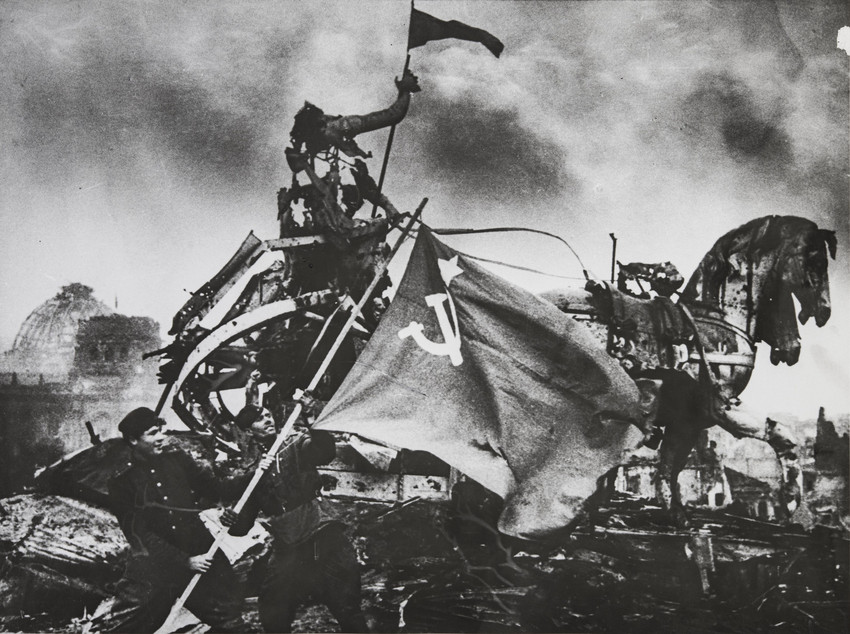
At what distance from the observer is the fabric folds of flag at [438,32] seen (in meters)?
4.54

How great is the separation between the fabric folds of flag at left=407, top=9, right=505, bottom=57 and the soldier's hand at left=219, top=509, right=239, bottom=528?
2746 mm

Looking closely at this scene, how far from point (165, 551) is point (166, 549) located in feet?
0.03

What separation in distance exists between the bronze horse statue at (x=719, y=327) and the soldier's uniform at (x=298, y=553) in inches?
67.6

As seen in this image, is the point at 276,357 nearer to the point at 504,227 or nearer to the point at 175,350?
the point at 175,350

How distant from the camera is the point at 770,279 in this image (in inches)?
181

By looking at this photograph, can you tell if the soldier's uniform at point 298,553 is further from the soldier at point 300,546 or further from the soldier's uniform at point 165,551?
the soldier's uniform at point 165,551

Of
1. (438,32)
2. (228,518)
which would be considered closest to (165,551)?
(228,518)

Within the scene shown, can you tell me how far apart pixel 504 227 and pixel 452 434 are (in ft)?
4.58

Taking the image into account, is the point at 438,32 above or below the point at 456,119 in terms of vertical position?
above

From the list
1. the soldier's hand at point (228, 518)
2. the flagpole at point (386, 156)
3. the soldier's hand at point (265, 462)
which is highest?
the flagpole at point (386, 156)

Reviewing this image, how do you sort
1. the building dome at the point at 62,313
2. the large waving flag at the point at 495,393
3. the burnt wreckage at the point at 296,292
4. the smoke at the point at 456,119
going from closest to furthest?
1. the large waving flag at the point at 495,393
2. the burnt wreckage at the point at 296,292
3. the building dome at the point at 62,313
4. the smoke at the point at 456,119

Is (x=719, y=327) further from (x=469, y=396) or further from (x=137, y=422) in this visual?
(x=137, y=422)

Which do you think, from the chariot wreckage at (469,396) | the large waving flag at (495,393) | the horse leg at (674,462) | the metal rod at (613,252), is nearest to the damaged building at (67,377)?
the chariot wreckage at (469,396)

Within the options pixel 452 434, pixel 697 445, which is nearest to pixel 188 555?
pixel 452 434
